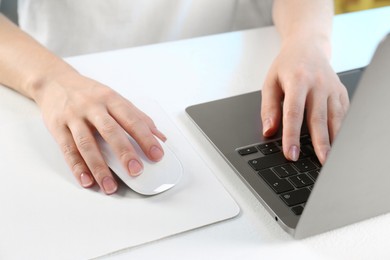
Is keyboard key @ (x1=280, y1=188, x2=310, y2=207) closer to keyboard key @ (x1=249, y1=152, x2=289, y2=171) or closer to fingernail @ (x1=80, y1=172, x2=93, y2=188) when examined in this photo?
keyboard key @ (x1=249, y1=152, x2=289, y2=171)

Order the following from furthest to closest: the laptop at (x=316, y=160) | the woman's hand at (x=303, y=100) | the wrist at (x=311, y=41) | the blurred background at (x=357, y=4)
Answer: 1. the blurred background at (x=357, y=4)
2. the wrist at (x=311, y=41)
3. the woman's hand at (x=303, y=100)
4. the laptop at (x=316, y=160)

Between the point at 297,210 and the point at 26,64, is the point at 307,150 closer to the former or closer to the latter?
the point at 297,210

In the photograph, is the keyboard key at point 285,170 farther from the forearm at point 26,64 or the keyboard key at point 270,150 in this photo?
the forearm at point 26,64

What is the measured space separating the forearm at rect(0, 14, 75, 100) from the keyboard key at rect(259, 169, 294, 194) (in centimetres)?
31

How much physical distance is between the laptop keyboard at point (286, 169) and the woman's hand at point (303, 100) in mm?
11

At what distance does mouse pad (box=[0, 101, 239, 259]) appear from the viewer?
495 mm

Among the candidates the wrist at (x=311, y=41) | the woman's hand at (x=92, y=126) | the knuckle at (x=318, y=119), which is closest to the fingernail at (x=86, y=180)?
the woman's hand at (x=92, y=126)

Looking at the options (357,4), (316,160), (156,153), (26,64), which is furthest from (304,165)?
(357,4)

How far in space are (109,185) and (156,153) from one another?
62 millimetres

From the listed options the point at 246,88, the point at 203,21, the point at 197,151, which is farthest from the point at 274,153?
the point at 203,21

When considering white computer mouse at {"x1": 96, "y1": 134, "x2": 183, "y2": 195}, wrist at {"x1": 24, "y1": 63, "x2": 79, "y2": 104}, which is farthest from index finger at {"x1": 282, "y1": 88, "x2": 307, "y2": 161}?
wrist at {"x1": 24, "y1": 63, "x2": 79, "y2": 104}

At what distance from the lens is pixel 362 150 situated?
0.44 meters

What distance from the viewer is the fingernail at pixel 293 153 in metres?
0.59

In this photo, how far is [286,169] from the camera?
0.58m
